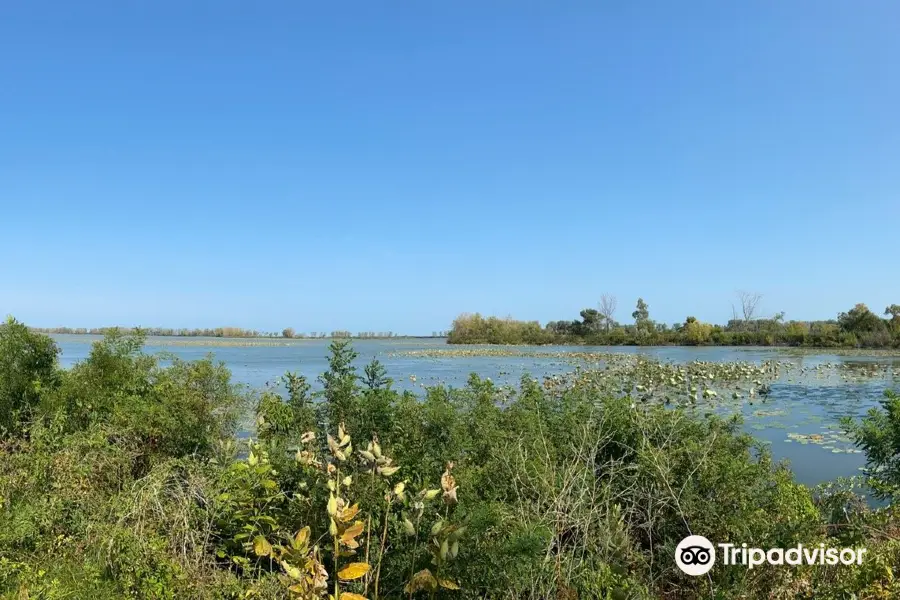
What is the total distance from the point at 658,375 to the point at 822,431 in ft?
17.9

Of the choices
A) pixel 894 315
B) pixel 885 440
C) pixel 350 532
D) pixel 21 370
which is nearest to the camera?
pixel 350 532

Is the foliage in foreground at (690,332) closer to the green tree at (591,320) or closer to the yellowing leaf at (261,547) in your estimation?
the green tree at (591,320)

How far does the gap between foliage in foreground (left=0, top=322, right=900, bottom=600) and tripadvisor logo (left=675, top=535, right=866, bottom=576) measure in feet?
0.18

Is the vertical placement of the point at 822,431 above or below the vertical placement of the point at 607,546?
below

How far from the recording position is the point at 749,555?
9.21 ft

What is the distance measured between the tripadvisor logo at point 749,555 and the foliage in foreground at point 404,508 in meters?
0.05

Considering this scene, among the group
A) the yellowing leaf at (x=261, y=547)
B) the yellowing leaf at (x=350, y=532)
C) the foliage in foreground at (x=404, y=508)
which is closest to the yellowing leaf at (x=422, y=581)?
the foliage in foreground at (x=404, y=508)

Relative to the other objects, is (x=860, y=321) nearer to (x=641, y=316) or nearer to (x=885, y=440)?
(x=641, y=316)

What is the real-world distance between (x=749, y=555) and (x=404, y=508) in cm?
178

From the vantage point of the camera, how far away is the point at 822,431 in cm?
952

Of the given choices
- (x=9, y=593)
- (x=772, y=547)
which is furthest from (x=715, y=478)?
(x=9, y=593)

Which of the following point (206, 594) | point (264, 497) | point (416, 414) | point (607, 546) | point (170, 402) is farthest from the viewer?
point (170, 402)

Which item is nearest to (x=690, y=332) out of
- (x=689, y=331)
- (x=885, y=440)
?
(x=689, y=331)

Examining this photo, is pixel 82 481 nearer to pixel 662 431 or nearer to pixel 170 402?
pixel 170 402
